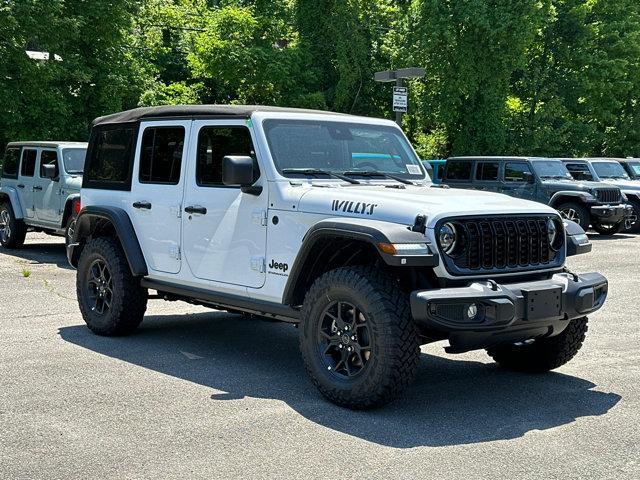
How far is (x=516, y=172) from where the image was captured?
62.0ft

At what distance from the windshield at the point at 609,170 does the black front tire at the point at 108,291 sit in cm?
1614

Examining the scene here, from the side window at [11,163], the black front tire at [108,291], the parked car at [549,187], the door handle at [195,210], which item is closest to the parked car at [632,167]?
the parked car at [549,187]

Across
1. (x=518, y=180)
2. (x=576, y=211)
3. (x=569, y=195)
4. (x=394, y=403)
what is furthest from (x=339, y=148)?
(x=576, y=211)

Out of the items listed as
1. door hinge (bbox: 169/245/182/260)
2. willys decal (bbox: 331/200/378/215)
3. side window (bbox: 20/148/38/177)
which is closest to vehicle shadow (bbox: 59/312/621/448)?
door hinge (bbox: 169/245/182/260)

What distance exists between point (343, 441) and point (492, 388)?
1742 mm

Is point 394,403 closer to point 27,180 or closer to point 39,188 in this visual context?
point 39,188

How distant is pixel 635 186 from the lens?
21.3m

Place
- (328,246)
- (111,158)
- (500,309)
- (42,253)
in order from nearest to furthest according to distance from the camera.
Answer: (500,309) → (328,246) → (111,158) → (42,253)

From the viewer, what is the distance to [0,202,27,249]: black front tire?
15634 mm

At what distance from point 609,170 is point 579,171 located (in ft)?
4.83

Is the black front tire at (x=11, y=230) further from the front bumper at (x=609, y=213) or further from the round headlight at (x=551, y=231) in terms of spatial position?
the round headlight at (x=551, y=231)

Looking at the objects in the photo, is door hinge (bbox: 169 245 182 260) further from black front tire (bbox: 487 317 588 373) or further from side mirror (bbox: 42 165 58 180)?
side mirror (bbox: 42 165 58 180)

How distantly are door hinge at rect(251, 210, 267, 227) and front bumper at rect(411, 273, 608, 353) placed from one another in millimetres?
1565

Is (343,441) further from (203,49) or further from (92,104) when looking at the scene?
(203,49)
